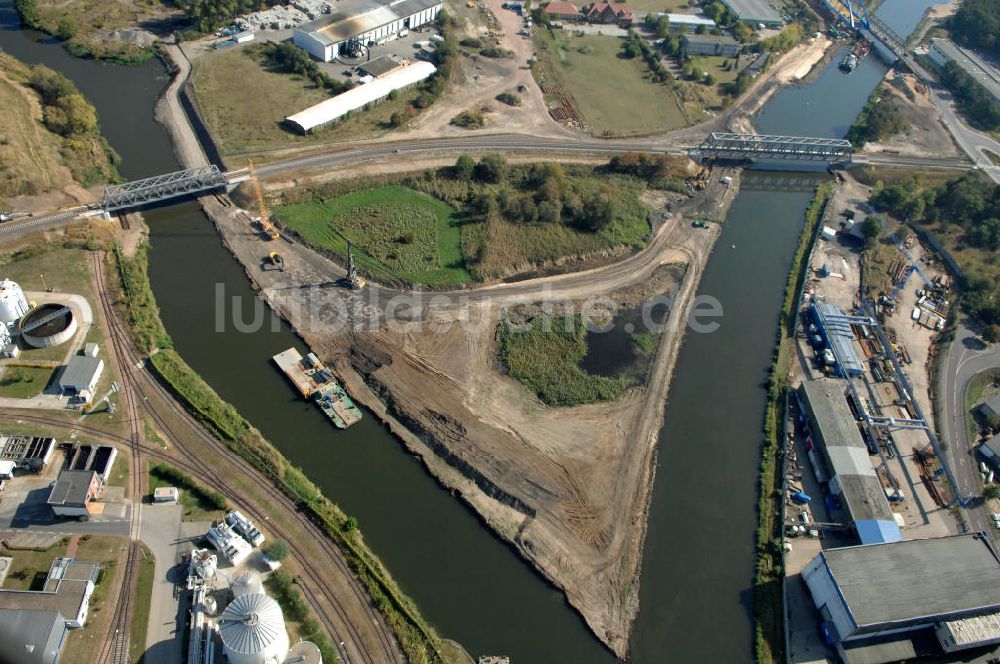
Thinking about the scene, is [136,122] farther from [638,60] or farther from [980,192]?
[980,192]

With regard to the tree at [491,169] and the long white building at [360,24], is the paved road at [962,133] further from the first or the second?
the long white building at [360,24]

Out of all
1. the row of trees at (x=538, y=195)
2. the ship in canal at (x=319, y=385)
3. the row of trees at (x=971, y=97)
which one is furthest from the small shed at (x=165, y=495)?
the row of trees at (x=971, y=97)

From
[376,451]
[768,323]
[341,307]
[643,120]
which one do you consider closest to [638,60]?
[643,120]

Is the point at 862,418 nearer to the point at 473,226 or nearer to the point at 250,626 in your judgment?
the point at 473,226

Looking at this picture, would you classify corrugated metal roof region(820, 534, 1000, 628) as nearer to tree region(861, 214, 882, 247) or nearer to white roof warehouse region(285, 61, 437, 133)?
tree region(861, 214, 882, 247)

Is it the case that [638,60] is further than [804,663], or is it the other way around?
[638,60]
